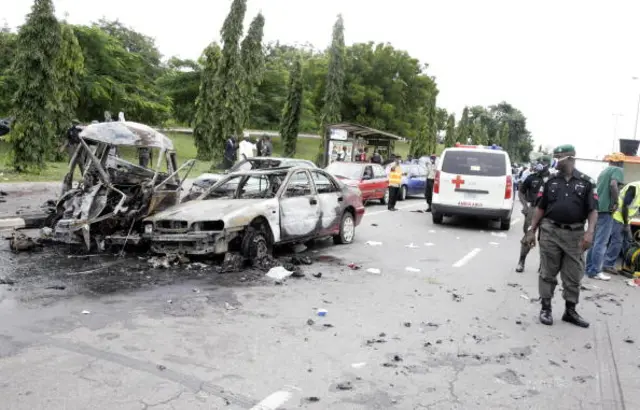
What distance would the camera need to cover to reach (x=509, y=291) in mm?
7711

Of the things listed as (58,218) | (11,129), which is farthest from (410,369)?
(11,129)

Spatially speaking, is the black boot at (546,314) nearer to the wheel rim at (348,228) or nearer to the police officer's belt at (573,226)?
the police officer's belt at (573,226)

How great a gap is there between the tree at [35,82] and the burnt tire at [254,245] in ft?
42.7

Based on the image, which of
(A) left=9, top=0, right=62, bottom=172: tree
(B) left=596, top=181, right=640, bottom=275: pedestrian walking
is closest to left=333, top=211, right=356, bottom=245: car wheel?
(B) left=596, top=181, right=640, bottom=275: pedestrian walking

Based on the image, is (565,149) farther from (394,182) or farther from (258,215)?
(394,182)

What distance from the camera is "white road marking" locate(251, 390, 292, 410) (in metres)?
3.78

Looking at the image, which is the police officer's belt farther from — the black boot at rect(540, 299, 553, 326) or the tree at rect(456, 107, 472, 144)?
the tree at rect(456, 107, 472, 144)

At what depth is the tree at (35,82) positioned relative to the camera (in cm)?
1767

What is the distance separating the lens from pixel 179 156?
37.9 m

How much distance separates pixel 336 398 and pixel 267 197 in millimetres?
5401

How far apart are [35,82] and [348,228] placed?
41.3 ft

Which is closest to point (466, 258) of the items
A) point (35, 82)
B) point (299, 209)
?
point (299, 209)

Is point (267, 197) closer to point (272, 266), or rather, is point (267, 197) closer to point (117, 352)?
point (272, 266)

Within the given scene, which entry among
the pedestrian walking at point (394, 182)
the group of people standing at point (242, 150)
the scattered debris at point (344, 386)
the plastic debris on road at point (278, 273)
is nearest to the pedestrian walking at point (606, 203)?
the plastic debris on road at point (278, 273)
